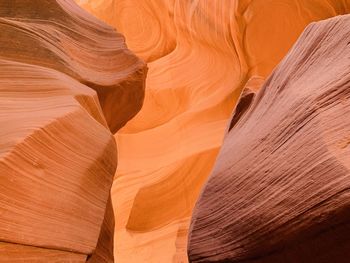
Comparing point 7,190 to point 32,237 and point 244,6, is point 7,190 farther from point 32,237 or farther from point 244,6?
point 244,6

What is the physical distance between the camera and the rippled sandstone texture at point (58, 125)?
171 cm

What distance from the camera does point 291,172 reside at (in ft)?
5.36

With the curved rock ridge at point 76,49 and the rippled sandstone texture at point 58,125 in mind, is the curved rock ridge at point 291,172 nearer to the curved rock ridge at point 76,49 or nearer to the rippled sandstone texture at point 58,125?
the rippled sandstone texture at point 58,125

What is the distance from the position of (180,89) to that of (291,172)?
4.40 meters

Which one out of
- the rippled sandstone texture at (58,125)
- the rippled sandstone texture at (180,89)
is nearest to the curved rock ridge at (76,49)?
the rippled sandstone texture at (58,125)

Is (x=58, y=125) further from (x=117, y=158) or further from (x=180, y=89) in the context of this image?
(x=180, y=89)

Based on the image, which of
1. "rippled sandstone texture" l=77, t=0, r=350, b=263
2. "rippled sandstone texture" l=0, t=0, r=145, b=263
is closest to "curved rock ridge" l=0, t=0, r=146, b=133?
"rippled sandstone texture" l=0, t=0, r=145, b=263

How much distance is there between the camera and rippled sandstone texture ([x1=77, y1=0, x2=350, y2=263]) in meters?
4.48

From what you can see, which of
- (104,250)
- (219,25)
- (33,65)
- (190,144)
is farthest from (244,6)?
(104,250)

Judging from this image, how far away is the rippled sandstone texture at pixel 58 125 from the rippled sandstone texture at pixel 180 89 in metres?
1.25

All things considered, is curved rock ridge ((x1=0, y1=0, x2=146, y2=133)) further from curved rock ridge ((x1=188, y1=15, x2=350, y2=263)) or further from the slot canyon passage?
curved rock ridge ((x1=188, y1=15, x2=350, y2=263))

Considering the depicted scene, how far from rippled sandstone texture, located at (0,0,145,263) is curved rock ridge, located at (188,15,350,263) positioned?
561mm

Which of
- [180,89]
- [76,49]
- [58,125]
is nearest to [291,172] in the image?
[58,125]

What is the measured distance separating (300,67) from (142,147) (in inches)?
141
